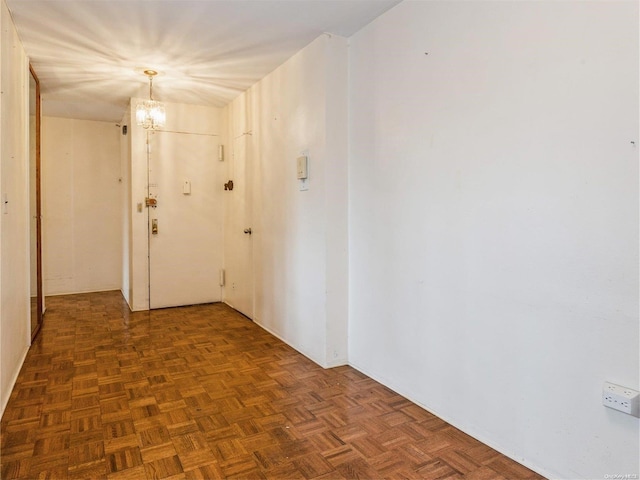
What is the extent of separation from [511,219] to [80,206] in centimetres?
575

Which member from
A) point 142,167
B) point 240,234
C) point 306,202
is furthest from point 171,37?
point 240,234

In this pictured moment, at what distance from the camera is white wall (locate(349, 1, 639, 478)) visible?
1.57m

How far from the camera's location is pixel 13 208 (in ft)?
9.33

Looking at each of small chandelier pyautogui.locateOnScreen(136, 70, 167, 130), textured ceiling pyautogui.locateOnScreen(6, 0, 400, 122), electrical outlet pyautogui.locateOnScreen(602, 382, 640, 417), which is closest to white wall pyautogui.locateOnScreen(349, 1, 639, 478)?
electrical outlet pyautogui.locateOnScreen(602, 382, 640, 417)

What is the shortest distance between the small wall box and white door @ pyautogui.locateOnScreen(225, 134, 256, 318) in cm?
123

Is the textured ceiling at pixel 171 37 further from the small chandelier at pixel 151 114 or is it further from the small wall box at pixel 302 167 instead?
the small wall box at pixel 302 167

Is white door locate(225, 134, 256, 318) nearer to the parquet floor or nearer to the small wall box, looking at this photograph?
the parquet floor

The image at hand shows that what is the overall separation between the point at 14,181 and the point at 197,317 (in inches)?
86.9

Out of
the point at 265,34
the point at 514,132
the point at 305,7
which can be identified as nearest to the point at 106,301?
the point at 265,34

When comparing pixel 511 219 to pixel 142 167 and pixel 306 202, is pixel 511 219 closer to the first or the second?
pixel 306 202

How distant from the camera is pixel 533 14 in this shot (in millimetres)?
1805

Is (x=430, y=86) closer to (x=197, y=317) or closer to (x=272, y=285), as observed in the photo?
(x=272, y=285)

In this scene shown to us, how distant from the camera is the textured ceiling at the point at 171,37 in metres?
2.61

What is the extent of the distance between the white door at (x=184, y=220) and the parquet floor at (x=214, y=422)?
1455mm
